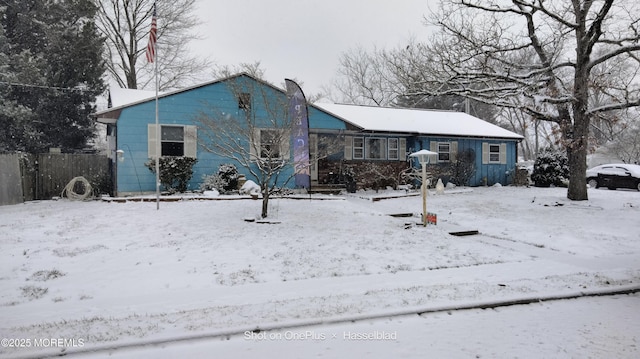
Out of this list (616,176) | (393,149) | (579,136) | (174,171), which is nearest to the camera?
(579,136)

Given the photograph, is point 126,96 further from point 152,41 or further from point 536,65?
point 536,65

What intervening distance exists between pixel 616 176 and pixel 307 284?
2194 centimetres

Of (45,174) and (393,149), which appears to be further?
(393,149)

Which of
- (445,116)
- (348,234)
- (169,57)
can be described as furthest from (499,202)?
(169,57)

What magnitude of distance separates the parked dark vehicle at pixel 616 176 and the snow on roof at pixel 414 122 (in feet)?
14.7

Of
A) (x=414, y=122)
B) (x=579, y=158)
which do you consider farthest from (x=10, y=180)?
(x=579, y=158)

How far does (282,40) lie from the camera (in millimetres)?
31875

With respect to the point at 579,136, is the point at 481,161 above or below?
below

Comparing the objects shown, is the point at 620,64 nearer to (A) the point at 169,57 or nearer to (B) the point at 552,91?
(B) the point at 552,91

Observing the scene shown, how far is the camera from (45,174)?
15141 mm

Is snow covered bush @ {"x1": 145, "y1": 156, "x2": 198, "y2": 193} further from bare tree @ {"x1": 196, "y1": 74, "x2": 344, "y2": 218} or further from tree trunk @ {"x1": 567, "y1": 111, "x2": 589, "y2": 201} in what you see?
tree trunk @ {"x1": 567, "y1": 111, "x2": 589, "y2": 201}

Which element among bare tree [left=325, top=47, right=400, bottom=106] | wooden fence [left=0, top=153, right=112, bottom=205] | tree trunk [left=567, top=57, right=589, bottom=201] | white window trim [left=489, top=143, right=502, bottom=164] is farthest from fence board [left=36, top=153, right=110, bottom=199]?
bare tree [left=325, top=47, right=400, bottom=106]

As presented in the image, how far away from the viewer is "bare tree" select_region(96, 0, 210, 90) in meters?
28.2

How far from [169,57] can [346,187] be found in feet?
68.4
